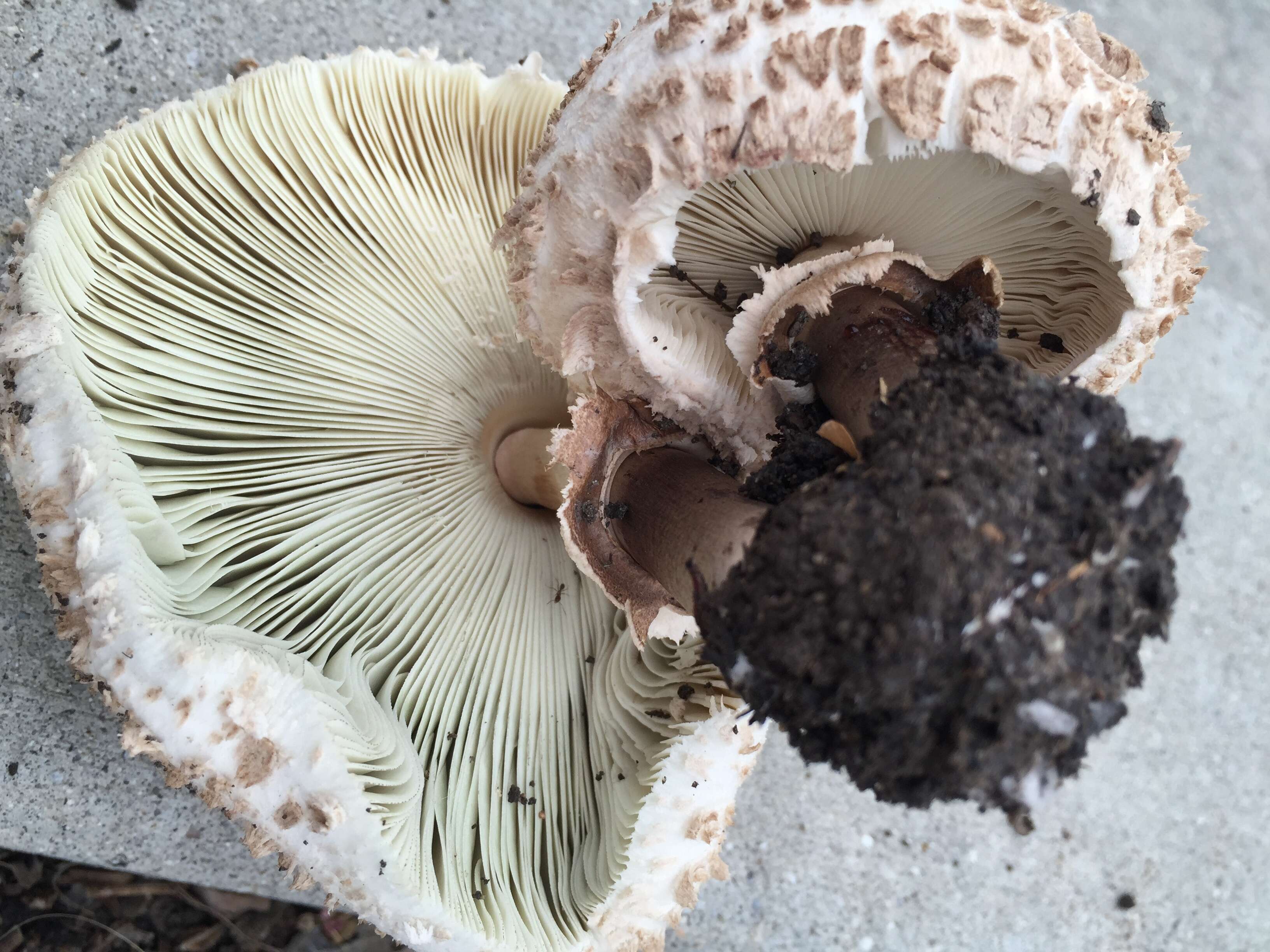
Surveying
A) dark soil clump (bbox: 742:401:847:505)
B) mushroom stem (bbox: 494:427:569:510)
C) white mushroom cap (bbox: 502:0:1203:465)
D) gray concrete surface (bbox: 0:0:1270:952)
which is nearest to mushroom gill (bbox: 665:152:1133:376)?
white mushroom cap (bbox: 502:0:1203:465)

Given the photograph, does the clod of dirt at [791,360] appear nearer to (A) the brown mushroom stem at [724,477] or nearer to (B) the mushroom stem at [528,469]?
(A) the brown mushroom stem at [724,477]

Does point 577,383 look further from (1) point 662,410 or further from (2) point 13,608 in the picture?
(2) point 13,608

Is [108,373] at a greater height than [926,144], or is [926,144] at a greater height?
[926,144]

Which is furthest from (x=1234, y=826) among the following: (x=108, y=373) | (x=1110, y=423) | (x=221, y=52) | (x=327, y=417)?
(x=221, y=52)

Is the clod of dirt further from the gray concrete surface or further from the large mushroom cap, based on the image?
the gray concrete surface

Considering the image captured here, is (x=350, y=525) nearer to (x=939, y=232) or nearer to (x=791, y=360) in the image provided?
(x=791, y=360)

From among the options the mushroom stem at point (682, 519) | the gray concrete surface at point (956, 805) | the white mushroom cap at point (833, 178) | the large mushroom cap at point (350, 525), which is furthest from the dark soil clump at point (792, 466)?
the gray concrete surface at point (956, 805)
